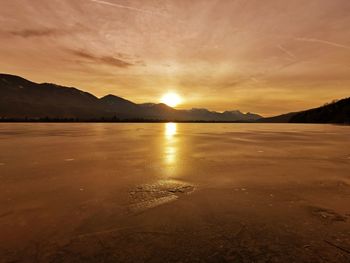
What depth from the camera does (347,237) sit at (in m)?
4.53

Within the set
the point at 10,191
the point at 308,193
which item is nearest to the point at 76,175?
the point at 10,191

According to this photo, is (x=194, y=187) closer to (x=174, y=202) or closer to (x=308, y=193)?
(x=174, y=202)

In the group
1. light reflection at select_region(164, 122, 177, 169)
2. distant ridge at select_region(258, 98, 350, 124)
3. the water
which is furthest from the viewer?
distant ridge at select_region(258, 98, 350, 124)

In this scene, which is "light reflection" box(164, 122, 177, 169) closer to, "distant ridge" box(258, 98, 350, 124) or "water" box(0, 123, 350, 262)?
"water" box(0, 123, 350, 262)

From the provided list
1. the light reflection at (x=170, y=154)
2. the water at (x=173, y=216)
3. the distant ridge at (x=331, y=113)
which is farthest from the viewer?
the distant ridge at (x=331, y=113)

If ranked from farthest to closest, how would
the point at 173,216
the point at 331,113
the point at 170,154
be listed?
1. the point at 331,113
2. the point at 170,154
3. the point at 173,216

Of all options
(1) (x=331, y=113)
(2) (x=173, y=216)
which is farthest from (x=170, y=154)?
(1) (x=331, y=113)

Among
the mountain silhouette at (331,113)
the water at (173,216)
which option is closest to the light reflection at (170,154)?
the water at (173,216)

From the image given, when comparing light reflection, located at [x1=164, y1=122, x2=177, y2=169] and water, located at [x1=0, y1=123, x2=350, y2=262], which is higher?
water, located at [x1=0, y1=123, x2=350, y2=262]

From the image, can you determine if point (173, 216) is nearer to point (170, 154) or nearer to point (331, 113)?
point (170, 154)

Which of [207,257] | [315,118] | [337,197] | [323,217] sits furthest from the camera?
[315,118]

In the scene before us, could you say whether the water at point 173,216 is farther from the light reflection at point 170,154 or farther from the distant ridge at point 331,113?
the distant ridge at point 331,113

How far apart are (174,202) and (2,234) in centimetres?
400

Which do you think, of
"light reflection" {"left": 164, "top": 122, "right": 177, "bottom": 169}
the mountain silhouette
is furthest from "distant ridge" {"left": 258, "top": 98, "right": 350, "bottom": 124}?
"light reflection" {"left": 164, "top": 122, "right": 177, "bottom": 169}
